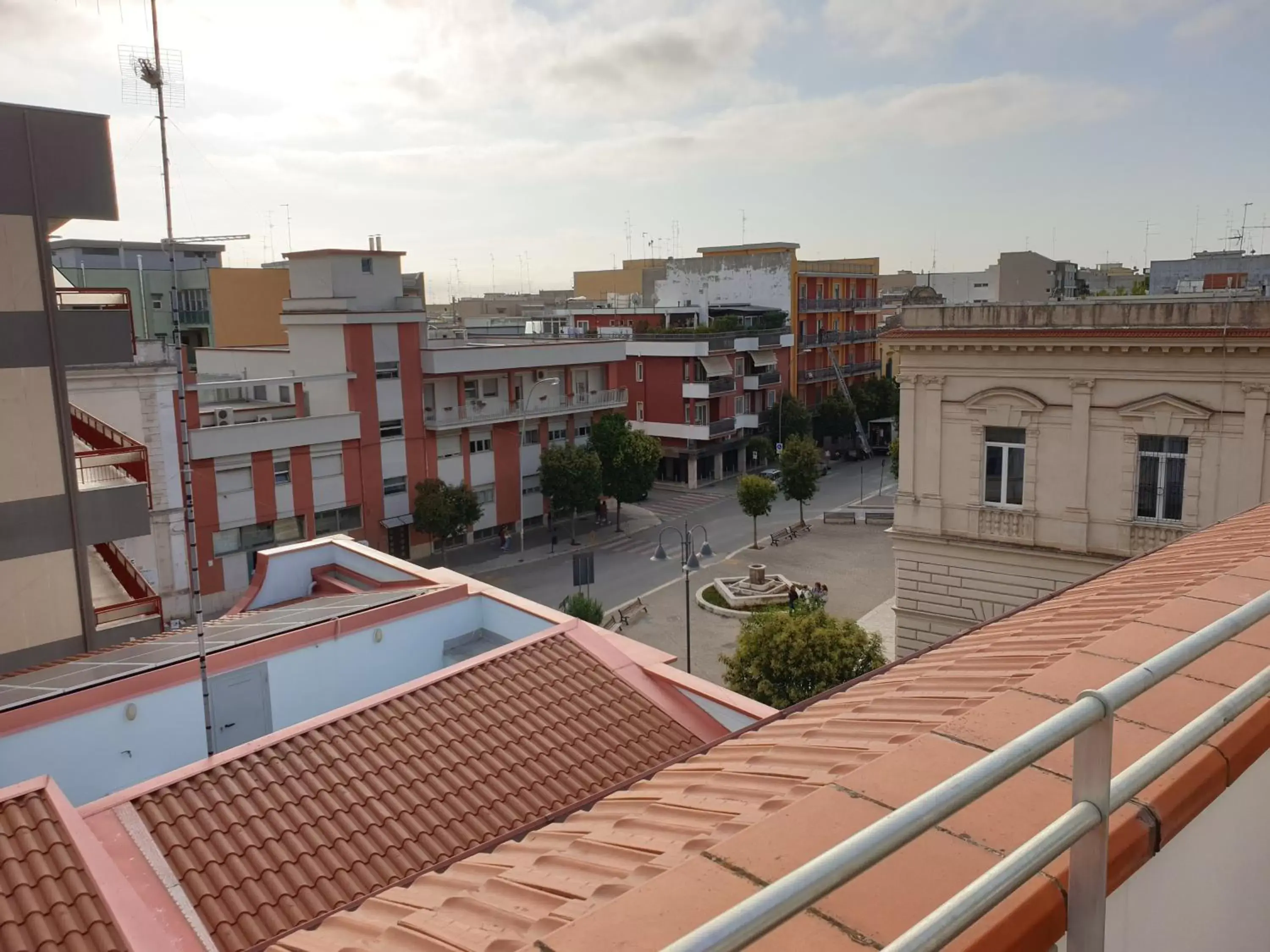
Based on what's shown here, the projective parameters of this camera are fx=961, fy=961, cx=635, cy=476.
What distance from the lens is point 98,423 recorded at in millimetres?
14125

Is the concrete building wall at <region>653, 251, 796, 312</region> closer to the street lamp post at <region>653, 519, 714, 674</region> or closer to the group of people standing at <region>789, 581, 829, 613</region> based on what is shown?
the group of people standing at <region>789, 581, 829, 613</region>

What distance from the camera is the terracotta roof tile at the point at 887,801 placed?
2070 mm

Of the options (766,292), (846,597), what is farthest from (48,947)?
(766,292)

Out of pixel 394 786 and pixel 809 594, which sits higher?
pixel 394 786

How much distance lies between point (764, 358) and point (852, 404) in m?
7.43

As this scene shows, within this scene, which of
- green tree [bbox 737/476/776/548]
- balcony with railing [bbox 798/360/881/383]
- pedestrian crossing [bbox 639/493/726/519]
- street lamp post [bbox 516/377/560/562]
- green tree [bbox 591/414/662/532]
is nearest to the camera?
green tree [bbox 737/476/776/548]

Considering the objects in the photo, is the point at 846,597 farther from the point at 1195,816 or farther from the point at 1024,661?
the point at 1195,816

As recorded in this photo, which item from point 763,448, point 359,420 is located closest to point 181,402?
point 359,420

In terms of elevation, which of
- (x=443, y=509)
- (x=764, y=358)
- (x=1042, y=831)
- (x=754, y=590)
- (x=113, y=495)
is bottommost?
(x=754, y=590)

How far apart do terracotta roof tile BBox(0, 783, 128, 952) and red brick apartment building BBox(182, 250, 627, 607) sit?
1044 inches

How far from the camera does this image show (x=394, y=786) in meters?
8.26

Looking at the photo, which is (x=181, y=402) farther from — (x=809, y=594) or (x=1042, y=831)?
(x=809, y=594)

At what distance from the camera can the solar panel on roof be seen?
921 centimetres

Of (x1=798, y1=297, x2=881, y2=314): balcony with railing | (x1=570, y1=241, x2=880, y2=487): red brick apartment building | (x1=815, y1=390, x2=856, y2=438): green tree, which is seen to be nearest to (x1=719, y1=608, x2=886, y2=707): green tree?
(x1=570, y1=241, x2=880, y2=487): red brick apartment building
